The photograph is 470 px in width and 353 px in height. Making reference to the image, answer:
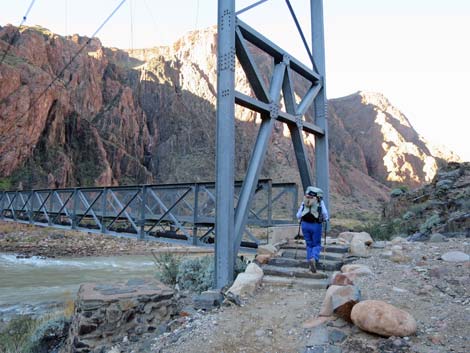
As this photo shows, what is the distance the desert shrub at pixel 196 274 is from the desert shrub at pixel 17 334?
2.47 meters

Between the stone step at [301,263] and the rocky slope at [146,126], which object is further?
the rocky slope at [146,126]

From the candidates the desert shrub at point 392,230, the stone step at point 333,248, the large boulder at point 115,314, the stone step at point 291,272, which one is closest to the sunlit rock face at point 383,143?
the desert shrub at point 392,230

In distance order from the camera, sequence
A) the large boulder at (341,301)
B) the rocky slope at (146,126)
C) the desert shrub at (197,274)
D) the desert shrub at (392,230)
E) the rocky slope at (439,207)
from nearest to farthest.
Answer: the large boulder at (341,301)
the desert shrub at (197,274)
the rocky slope at (439,207)
the desert shrub at (392,230)
the rocky slope at (146,126)

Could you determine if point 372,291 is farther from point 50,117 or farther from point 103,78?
point 103,78

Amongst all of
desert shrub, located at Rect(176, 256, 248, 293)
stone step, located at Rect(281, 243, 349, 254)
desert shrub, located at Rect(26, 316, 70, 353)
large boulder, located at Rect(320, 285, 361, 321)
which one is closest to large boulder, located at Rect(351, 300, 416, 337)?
large boulder, located at Rect(320, 285, 361, 321)

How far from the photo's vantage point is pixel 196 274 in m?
6.48

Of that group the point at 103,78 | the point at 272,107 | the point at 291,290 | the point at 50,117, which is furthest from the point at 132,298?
the point at 103,78

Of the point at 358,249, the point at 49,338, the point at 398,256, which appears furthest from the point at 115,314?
the point at 398,256

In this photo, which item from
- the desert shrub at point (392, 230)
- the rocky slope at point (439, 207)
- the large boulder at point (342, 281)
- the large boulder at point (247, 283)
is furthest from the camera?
the desert shrub at point (392, 230)

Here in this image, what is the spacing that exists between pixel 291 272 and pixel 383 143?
288 feet

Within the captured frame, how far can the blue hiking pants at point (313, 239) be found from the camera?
191 inches

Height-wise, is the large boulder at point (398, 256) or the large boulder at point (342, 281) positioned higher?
the large boulder at point (398, 256)

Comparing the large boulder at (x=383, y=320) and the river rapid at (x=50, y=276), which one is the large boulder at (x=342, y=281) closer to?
the large boulder at (x=383, y=320)

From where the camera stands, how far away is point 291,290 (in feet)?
14.3
